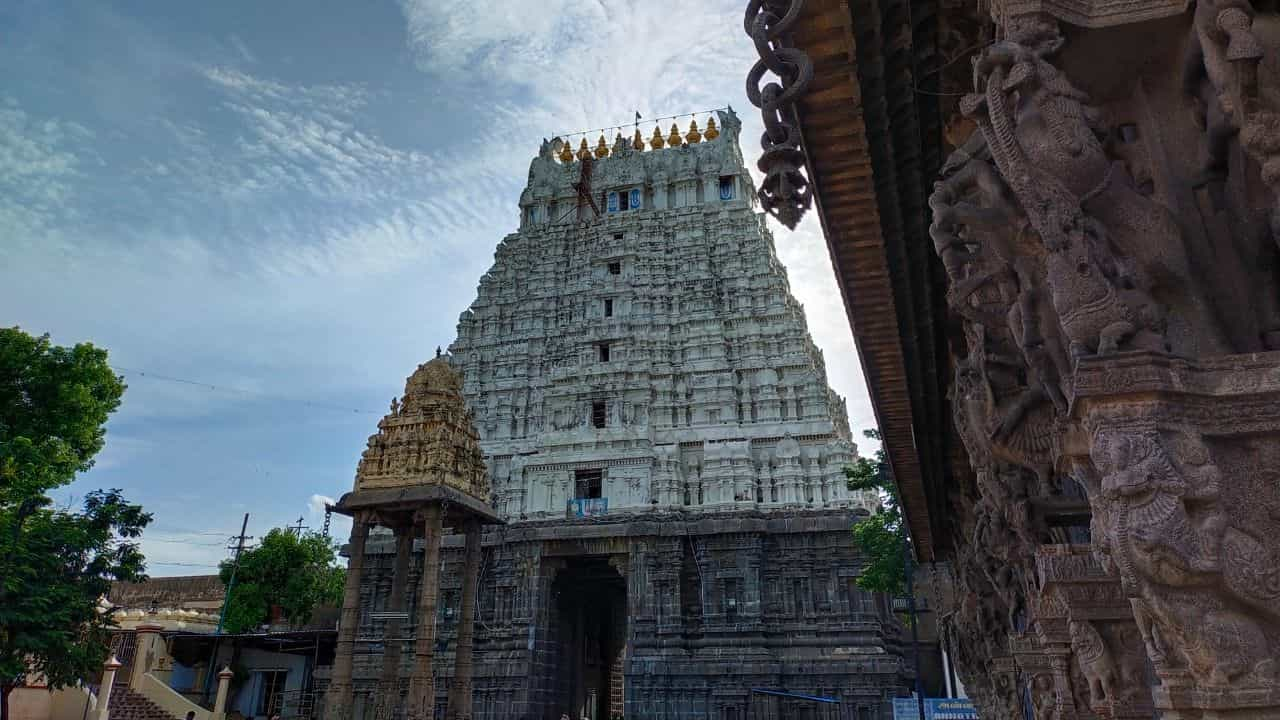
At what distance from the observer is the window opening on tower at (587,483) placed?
3234cm

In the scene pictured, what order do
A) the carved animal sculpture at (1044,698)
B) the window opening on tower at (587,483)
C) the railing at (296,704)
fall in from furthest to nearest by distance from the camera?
the railing at (296,704) < the window opening on tower at (587,483) < the carved animal sculpture at (1044,698)

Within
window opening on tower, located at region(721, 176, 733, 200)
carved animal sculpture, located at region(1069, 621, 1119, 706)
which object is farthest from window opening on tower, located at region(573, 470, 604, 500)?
carved animal sculpture, located at region(1069, 621, 1119, 706)

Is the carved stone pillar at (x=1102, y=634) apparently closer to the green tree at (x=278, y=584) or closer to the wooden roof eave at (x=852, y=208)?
the wooden roof eave at (x=852, y=208)

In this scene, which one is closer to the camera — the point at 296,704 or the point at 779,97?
the point at 779,97

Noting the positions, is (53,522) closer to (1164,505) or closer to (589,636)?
(589,636)

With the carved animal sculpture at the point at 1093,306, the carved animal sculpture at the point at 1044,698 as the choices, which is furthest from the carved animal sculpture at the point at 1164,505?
Result: the carved animal sculpture at the point at 1044,698

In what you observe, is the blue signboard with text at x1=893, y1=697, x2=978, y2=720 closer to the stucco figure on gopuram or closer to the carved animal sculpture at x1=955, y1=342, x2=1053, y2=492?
the carved animal sculpture at x1=955, y1=342, x2=1053, y2=492

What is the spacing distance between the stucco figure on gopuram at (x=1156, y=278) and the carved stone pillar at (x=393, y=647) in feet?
65.2

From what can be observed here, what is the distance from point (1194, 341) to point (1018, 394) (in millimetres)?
1354

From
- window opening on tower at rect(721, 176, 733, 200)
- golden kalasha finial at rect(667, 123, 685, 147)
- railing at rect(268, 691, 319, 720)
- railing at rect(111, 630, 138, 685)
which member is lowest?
railing at rect(268, 691, 319, 720)

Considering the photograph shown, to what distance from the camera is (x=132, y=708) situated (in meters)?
27.9

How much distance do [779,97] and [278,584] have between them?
44552mm

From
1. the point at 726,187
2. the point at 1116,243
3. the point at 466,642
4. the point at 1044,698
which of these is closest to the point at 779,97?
the point at 1116,243

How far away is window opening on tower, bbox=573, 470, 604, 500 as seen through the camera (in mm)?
32344
